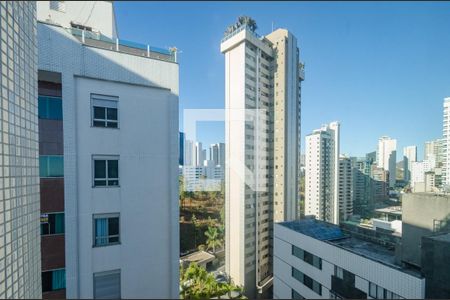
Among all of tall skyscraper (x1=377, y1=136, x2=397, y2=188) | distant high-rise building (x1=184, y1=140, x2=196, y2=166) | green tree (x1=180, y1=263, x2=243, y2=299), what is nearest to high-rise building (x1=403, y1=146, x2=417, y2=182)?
tall skyscraper (x1=377, y1=136, x2=397, y2=188)

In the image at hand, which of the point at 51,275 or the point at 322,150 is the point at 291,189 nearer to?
the point at 322,150

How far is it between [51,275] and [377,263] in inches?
170

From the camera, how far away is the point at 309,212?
444 inches

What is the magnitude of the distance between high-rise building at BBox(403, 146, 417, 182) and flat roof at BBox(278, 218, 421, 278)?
141cm

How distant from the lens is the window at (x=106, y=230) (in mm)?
1634

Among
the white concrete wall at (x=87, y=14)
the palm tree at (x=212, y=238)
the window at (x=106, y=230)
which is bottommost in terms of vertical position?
the palm tree at (x=212, y=238)

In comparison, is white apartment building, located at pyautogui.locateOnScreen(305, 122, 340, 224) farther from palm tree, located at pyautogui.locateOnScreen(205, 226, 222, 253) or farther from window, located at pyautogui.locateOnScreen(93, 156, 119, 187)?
window, located at pyautogui.locateOnScreen(93, 156, 119, 187)

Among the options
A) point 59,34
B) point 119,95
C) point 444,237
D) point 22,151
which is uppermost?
point 59,34

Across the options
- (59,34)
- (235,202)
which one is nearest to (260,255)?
(235,202)

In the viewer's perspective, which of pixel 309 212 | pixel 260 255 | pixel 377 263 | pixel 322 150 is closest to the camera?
pixel 377 263

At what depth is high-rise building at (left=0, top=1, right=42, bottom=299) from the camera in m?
1.09

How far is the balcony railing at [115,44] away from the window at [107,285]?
5.30 feet

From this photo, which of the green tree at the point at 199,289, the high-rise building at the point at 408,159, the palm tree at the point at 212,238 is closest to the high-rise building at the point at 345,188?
the high-rise building at the point at 408,159

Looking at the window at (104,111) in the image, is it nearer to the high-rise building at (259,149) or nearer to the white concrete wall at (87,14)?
the white concrete wall at (87,14)
